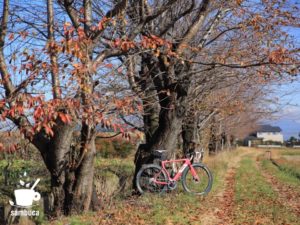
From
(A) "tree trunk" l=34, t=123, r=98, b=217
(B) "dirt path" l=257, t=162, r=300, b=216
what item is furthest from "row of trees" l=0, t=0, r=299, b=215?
(B) "dirt path" l=257, t=162, r=300, b=216

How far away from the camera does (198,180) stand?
11352mm

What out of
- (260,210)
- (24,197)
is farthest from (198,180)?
(24,197)

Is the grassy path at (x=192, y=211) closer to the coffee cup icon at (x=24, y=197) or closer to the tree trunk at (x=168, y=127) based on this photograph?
the coffee cup icon at (x=24, y=197)

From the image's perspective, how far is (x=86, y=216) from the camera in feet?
26.2

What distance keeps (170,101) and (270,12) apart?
12.7ft

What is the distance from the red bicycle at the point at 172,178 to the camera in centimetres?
1078

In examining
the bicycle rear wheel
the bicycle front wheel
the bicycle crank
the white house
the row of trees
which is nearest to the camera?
the row of trees

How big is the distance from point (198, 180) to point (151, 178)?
1417 millimetres

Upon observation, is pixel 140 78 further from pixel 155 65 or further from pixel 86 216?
pixel 86 216

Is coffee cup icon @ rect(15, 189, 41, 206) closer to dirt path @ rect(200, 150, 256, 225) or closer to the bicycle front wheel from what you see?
dirt path @ rect(200, 150, 256, 225)

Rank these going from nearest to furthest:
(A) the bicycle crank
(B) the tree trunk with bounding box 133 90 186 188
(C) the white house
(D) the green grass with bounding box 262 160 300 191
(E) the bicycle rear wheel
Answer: (E) the bicycle rear wheel, (A) the bicycle crank, (B) the tree trunk with bounding box 133 90 186 188, (D) the green grass with bounding box 262 160 300 191, (C) the white house

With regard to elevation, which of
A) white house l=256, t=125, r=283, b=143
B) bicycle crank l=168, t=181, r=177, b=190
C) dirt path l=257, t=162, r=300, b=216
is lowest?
dirt path l=257, t=162, r=300, b=216

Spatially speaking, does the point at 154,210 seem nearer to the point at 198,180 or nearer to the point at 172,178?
the point at 172,178

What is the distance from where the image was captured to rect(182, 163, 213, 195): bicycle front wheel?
36.7ft
